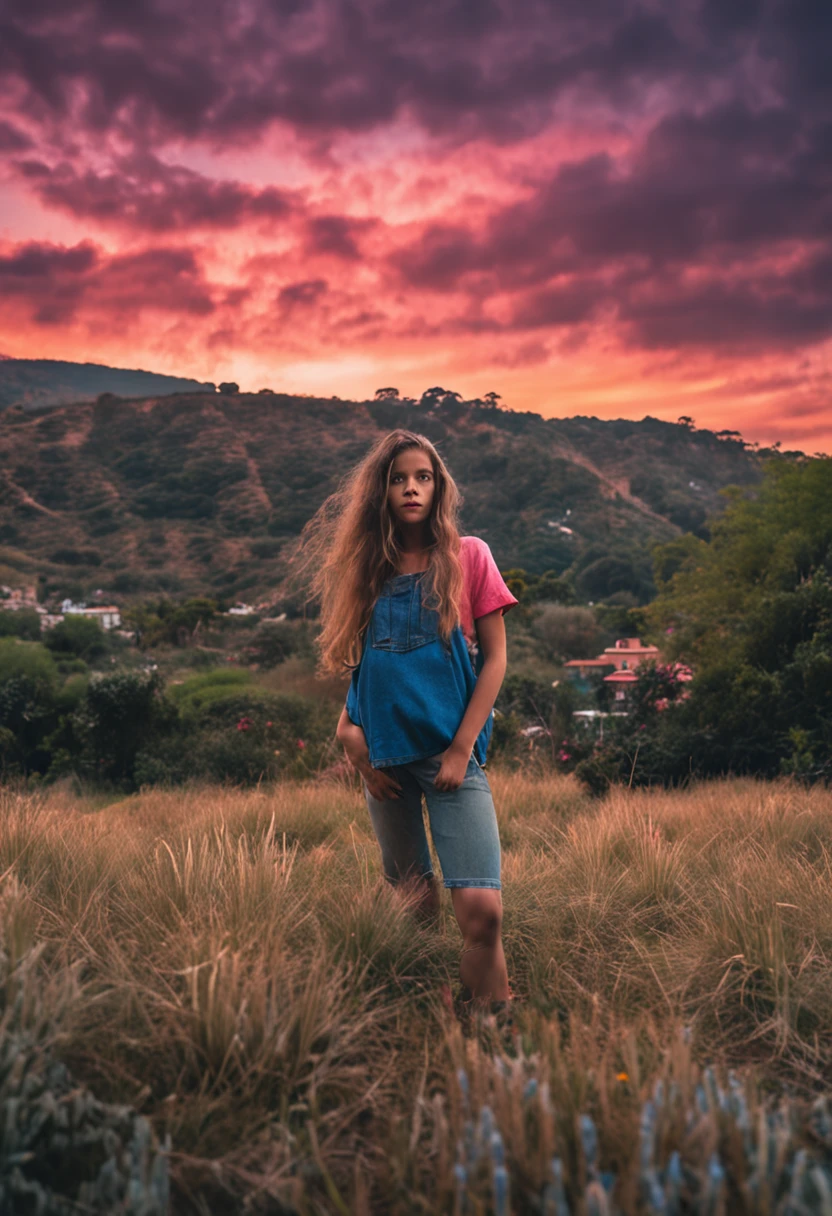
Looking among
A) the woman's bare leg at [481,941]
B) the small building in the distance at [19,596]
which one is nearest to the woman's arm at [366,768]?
the woman's bare leg at [481,941]

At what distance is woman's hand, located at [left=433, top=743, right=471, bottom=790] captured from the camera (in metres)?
2.85

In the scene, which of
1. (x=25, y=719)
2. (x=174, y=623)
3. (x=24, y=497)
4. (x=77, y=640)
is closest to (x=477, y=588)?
(x=25, y=719)

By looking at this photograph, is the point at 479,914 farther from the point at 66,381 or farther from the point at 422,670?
the point at 66,381

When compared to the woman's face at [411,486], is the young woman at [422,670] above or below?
below

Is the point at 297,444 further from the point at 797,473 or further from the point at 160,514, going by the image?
the point at 797,473

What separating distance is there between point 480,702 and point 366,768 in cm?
48

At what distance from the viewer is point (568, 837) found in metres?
5.29

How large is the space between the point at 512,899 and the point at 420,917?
0.69 metres

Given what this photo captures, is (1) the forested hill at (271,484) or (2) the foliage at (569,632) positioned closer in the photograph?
(2) the foliage at (569,632)

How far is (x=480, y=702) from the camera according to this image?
2.96 m

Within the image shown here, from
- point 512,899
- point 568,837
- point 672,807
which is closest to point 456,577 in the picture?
point 512,899

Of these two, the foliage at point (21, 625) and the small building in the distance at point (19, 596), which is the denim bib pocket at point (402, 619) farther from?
the small building in the distance at point (19, 596)

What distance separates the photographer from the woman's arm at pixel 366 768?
10.1ft

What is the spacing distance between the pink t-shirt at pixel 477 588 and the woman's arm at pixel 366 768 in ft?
1.73
